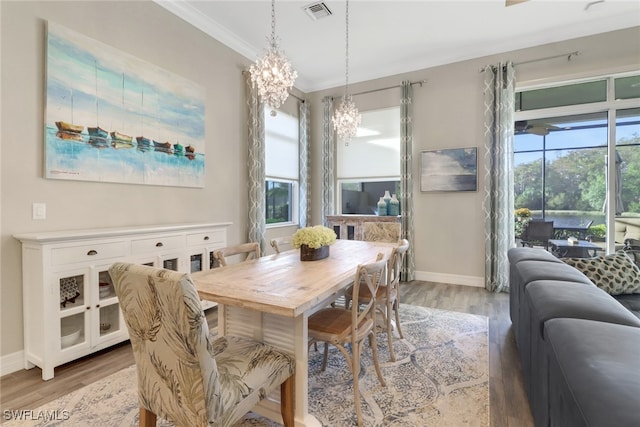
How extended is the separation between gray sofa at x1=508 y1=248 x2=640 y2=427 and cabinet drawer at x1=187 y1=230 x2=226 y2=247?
111 inches

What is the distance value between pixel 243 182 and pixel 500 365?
11.3 ft

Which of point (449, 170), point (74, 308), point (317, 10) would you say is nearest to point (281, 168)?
point (317, 10)

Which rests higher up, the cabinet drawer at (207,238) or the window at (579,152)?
the window at (579,152)

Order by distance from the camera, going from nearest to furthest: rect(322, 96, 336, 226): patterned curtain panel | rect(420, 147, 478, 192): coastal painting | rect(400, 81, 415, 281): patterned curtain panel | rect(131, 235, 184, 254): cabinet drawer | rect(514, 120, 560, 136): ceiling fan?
rect(131, 235, 184, 254): cabinet drawer → rect(514, 120, 560, 136): ceiling fan → rect(420, 147, 478, 192): coastal painting → rect(400, 81, 415, 281): patterned curtain panel → rect(322, 96, 336, 226): patterned curtain panel

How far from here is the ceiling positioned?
132 inches

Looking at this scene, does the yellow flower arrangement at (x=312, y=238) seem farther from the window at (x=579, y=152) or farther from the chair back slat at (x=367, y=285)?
the window at (x=579, y=152)

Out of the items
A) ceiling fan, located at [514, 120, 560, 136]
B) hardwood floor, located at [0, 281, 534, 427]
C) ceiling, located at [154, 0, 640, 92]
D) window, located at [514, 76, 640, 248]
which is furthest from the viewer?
ceiling fan, located at [514, 120, 560, 136]

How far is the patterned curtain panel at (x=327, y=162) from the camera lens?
5363mm

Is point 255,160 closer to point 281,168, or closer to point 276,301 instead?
point 281,168

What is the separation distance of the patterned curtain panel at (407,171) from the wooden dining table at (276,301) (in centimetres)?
290

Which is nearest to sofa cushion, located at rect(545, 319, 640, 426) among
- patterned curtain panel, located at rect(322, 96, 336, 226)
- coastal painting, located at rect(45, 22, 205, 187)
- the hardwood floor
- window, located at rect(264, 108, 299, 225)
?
the hardwood floor

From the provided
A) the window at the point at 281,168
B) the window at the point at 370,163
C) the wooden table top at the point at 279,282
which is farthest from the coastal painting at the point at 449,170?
the wooden table top at the point at 279,282

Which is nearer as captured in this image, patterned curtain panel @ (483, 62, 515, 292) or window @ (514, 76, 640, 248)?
window @ (514, 76, 640, 248)

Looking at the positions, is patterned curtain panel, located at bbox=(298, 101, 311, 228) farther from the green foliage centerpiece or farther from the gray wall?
the green foliage centerpiece
